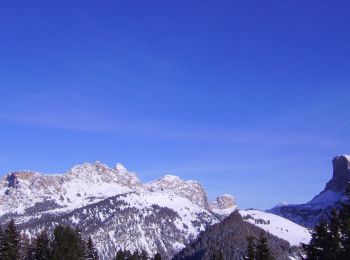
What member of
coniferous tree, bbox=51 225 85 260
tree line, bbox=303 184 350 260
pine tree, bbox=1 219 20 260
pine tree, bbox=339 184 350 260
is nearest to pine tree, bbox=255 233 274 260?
tree line, bbox=303 184 350 260

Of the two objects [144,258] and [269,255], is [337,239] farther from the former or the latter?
[144,258]

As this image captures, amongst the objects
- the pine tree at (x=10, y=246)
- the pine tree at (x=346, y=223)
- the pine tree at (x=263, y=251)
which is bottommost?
the pine tree at (x=346, y=223)

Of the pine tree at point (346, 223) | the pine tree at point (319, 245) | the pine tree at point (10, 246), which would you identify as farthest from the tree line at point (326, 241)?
the pine tree at point (10, 246)

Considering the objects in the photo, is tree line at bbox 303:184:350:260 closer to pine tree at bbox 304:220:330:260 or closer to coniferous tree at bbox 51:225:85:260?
pine tree at bbox 304:220:330:260

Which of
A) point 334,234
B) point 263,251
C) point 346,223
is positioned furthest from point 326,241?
point 346,223

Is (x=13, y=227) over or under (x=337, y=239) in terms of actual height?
over

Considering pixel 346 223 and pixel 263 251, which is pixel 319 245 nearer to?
pixel 263 251

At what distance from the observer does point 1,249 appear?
80.5 meters

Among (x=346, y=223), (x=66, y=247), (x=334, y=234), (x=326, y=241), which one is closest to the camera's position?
(x=346, y=223)

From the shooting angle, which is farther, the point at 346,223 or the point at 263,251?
the point at 263,251

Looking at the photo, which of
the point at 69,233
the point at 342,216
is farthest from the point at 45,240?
the point at 342,216

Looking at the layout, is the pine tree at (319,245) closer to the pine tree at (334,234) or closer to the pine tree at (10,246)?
the pine tree at (334,234)

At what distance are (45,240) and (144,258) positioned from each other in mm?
41497

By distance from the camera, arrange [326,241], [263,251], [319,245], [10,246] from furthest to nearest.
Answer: [10,246] → [263,251] → [319,245] → [326,241]
